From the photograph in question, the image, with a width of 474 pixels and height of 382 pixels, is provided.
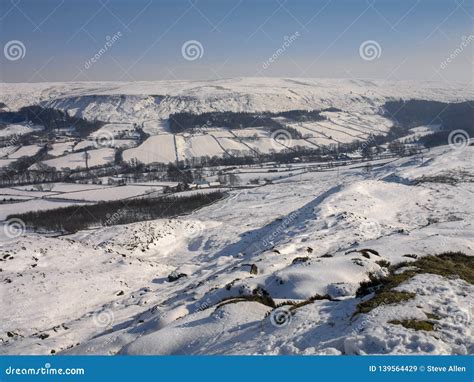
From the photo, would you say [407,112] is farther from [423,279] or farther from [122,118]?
[423,279]

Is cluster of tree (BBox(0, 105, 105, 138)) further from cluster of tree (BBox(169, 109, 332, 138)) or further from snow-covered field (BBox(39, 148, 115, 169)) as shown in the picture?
snow-covered field (BBox(39, 148, 115, 169))

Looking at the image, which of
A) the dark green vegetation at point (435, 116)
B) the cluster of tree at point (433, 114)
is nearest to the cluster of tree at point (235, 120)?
the cluster of tree at point (433, 114)

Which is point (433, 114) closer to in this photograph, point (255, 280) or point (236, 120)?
point (236, 120)

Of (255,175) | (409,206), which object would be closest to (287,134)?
(255,175)

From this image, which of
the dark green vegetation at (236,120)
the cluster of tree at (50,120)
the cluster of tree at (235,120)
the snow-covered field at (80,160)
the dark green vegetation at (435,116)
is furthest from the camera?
the cluster of tree at (50,120)

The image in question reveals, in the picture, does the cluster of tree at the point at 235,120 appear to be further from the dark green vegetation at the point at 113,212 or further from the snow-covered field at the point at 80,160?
the dark green vegetation at the point at 113,212

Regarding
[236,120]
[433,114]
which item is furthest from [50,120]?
[433,114]
